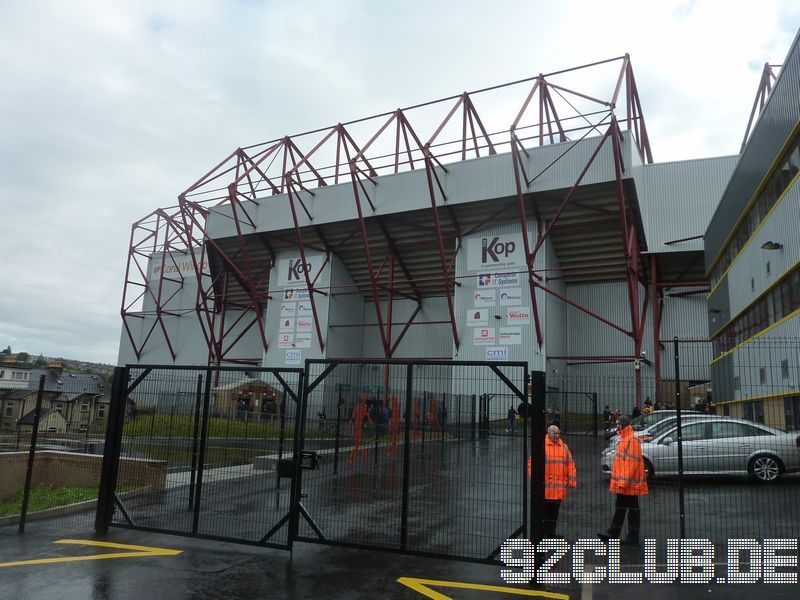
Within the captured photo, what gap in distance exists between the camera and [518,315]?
89.9 ft

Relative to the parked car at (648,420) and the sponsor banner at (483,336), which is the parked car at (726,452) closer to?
the parked car at (648,420)

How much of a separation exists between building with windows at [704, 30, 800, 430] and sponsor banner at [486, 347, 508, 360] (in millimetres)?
8906

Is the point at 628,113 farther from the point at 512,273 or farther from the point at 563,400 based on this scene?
the point at 563,400

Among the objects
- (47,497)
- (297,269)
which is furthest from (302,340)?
(47,497)

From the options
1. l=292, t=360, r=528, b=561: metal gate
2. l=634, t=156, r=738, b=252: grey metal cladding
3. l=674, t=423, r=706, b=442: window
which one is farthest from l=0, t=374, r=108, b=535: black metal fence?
l=634, t=156, r=738, b=252: grey metal cladding

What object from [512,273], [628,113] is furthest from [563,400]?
[628,113]

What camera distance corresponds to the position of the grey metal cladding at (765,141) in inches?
518

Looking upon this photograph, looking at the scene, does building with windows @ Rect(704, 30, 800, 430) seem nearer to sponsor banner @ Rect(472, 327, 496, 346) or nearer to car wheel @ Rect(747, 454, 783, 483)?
car wheel @ Rect(747, 454, 783, 483)

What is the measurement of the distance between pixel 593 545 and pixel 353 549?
10.1 ft

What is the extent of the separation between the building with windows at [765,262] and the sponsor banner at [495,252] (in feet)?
27.8

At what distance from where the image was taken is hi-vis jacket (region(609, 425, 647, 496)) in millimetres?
7355

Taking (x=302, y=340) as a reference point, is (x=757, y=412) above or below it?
below

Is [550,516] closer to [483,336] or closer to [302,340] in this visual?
[483,336]

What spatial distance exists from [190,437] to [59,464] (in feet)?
22.5
